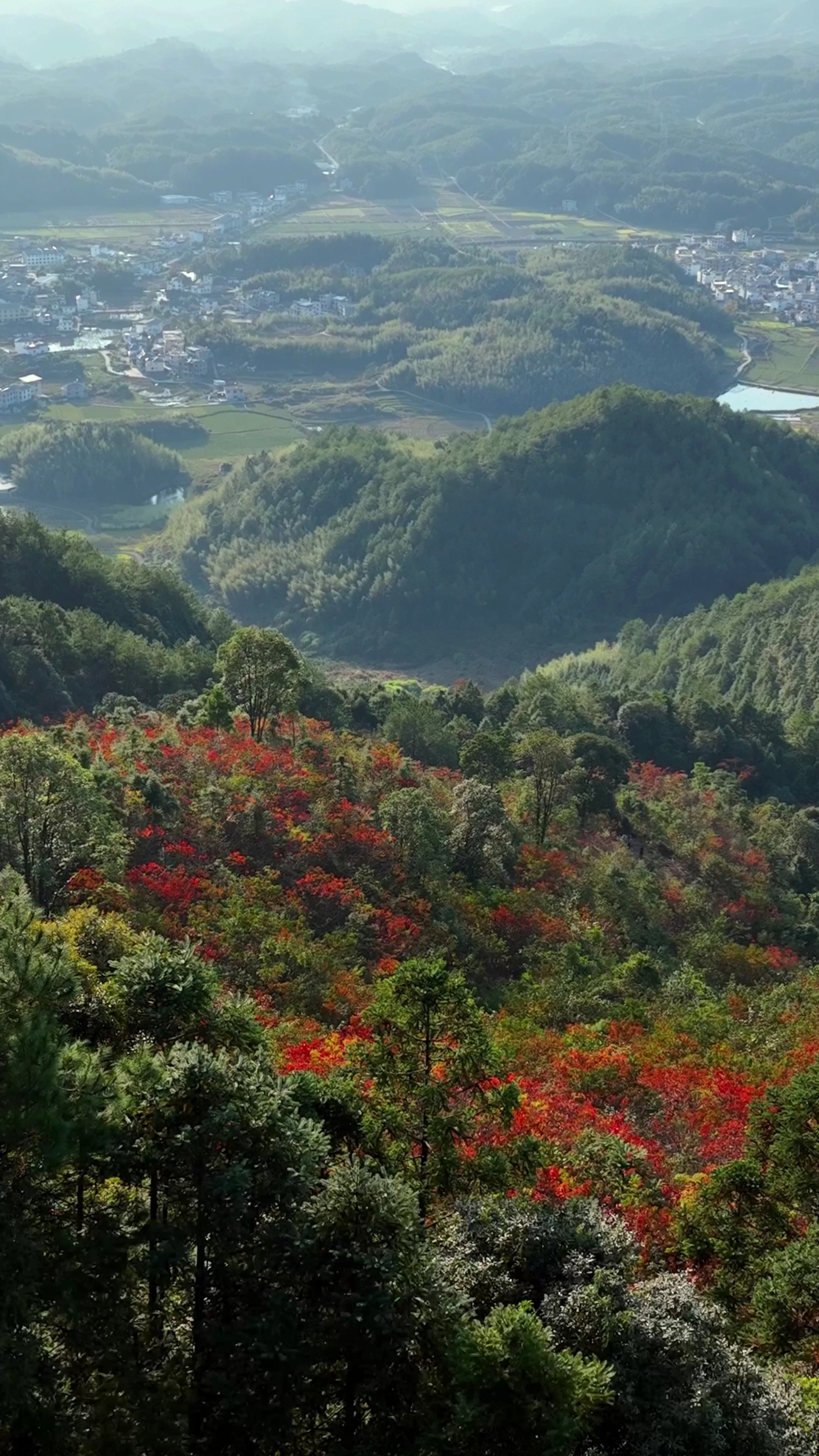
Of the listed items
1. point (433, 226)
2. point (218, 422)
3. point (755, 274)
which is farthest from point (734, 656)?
point (433, 226)

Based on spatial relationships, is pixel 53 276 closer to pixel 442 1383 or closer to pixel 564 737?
pixel 564 737

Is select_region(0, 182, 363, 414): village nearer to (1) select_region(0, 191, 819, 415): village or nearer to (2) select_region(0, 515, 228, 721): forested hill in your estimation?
(1) select_region(0, 191, 819, 415): village

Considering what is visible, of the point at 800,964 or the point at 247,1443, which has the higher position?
the point at 247,1443

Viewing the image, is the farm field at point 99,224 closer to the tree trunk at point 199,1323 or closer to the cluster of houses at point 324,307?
the cluster of houses at point 324,307

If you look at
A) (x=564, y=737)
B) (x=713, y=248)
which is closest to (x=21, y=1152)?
(x=564, y=737)

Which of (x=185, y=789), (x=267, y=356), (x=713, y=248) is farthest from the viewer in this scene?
(x=713, y=248)

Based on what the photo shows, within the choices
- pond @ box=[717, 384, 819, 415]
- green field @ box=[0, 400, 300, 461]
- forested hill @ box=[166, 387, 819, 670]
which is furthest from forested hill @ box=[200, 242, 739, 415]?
forested hill @ box=[166, 387, 819, 670]
